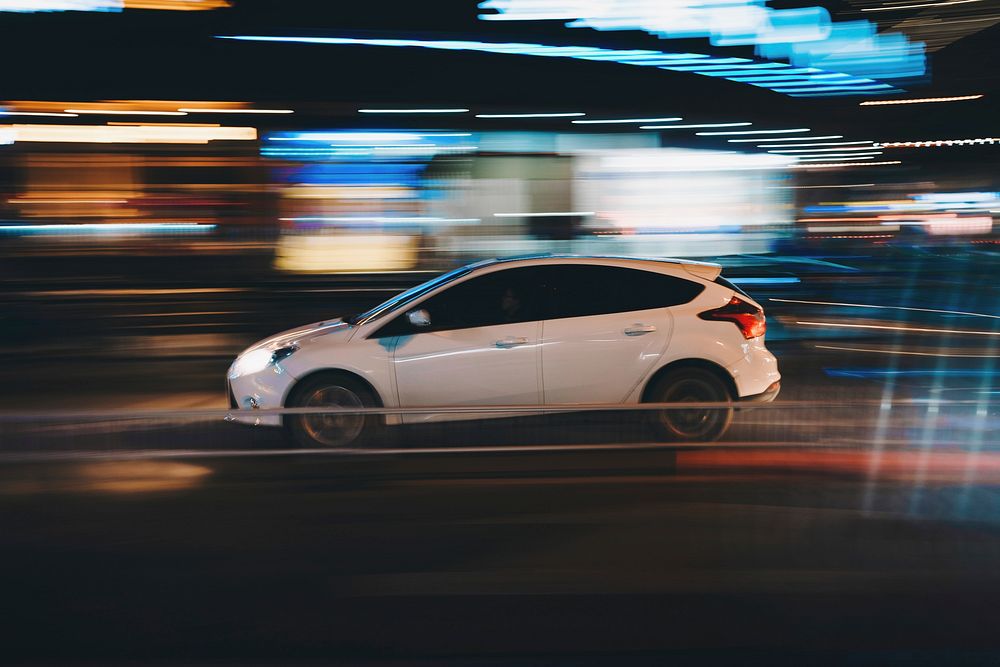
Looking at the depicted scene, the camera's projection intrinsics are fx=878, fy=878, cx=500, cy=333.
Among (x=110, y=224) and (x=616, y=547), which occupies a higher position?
(x=110, y=224)

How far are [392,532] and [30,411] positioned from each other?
5.41m

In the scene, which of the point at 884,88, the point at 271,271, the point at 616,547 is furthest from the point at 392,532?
the point at 884,88

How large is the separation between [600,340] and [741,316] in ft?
3.54

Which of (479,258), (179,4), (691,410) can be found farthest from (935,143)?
(691,410)

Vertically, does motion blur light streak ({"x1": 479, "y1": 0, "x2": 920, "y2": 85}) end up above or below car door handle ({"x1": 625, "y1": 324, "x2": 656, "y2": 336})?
above

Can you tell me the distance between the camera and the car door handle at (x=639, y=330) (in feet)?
20.7

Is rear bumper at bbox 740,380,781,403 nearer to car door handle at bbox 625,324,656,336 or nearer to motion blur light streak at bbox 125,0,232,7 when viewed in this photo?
car door handle at bbox 625,324,656,336

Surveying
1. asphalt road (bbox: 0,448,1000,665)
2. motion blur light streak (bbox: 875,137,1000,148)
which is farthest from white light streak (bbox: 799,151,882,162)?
asphalt road (bbox: 0,448,1000,665)

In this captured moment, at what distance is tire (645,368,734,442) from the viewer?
239 inches

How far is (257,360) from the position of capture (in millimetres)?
6395

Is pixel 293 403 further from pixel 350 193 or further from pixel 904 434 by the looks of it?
pixel 350 193

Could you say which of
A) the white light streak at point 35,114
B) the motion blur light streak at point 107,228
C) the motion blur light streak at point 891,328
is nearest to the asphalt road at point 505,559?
the motion blur light streak at point 891,328

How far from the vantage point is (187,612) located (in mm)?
3459

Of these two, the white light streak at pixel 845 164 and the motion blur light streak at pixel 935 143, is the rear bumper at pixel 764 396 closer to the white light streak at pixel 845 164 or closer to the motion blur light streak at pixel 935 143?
the white light streak at pixel 845 164
